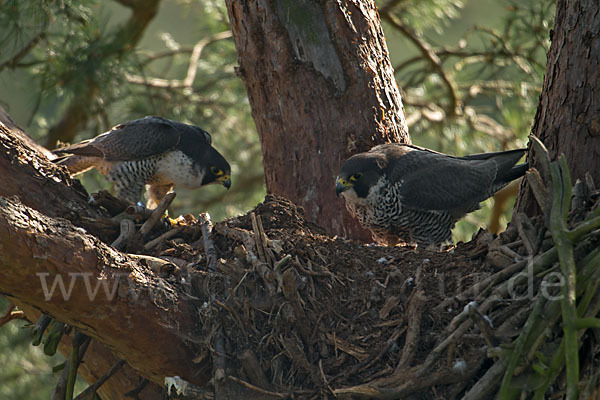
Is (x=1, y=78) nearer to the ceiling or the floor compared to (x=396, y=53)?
nearer to the floor

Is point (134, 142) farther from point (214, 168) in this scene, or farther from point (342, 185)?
point (342, 185)

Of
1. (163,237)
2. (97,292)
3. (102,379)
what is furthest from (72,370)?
(163,237)

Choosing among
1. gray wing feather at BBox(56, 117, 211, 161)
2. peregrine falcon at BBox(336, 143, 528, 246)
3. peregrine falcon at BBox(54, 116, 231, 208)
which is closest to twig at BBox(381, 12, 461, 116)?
peregrine falcon at BBox(336, 143, 528, 246)

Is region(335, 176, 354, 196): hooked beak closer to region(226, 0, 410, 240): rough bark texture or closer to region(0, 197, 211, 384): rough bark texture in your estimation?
region(226, 0, 410, 240): rough bark texture

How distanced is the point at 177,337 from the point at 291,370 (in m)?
0.42

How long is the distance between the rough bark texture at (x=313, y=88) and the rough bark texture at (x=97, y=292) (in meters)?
1.36

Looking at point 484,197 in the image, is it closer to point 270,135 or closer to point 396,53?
point 270,135

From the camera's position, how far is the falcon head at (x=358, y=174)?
3.58 meters

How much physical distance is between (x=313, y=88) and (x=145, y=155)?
1206 millimetres

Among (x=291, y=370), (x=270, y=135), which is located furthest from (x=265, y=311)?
(x=270, y=135)

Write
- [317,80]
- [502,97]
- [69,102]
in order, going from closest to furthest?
[317,80], [69,102], [502,97]

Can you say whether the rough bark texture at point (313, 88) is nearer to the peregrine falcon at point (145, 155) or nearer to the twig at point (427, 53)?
the peregrine falcon at point (145, 155)

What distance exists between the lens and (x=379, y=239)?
4.13 m

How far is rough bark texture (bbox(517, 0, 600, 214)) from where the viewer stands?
2.77 metres
